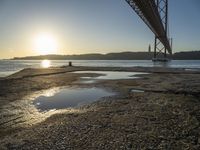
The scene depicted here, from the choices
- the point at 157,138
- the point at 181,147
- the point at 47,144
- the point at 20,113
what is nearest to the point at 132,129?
the point at 157,138

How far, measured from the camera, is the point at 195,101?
9.96m

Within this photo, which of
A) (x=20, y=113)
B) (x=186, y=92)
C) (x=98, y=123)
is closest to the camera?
(x=98, y=123)

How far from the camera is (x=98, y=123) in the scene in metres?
6.64

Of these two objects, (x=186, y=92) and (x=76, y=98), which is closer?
(x=76, y=98)

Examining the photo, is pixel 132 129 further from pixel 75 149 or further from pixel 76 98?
pixel 76 98

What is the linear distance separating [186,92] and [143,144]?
7.83 m

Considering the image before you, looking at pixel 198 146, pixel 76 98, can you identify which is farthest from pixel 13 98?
pixel 198 146

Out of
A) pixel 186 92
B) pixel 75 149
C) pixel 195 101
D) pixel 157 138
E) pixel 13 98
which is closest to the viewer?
pixel 75 149

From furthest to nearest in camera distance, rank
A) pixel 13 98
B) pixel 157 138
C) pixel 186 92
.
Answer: pixel 186 92
pixel 13 98
pixel 157 138

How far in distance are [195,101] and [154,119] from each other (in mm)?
3645

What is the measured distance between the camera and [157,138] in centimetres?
550

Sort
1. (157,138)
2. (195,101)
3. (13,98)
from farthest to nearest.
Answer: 1. (13,98)
2. (195,101)
3. (157,138)

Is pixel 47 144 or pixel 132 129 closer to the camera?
pixel 47 144

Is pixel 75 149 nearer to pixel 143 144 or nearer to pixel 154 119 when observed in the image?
pixel 143 144
